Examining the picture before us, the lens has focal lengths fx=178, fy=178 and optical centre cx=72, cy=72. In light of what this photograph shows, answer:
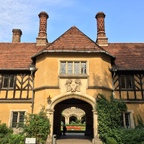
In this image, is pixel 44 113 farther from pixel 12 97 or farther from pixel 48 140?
pixel 12 97

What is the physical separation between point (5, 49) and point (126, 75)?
34.3ft

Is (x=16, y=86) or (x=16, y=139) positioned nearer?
(x=16, y=139)

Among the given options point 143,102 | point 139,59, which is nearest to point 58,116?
point 143,102

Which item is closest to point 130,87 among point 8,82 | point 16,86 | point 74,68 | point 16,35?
point 74,68

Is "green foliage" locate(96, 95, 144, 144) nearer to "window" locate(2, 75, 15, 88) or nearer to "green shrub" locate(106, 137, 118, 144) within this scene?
"green shrub" locate(106, 137, 118, 144)

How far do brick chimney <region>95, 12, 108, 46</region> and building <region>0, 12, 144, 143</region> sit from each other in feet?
10.3

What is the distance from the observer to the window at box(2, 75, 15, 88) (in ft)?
41.2

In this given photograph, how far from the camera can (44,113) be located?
10.5 metres

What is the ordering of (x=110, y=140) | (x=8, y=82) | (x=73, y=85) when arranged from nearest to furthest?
(x=110, y=140)
(x=73, y=85)
(x=8, y=82)

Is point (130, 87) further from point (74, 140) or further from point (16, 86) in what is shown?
point (16, 86)

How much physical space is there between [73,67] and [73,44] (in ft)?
5.94

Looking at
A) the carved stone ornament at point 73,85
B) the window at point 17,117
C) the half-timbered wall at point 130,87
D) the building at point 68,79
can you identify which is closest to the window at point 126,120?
the building at point 68,79

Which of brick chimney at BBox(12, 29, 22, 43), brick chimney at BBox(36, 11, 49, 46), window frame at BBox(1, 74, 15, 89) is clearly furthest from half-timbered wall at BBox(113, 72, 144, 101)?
brick chimney at BBox(12, 29, 22, 43)

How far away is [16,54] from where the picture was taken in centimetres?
1471
